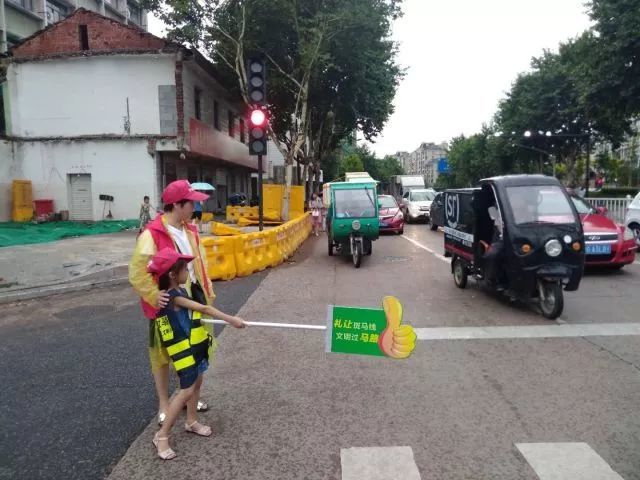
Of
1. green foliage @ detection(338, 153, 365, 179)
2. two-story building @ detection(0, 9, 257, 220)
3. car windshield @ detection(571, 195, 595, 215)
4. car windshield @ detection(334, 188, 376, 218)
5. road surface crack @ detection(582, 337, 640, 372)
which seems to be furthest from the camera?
green foliage @ detection(338, 153, 365, 179)

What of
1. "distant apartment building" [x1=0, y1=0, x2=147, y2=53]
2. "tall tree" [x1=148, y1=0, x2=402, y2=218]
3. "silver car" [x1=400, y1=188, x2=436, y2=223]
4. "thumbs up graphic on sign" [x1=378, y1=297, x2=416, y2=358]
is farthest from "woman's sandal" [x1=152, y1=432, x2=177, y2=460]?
"distant apartment building" [x1=0, y1=0, x2=147, y2=53]

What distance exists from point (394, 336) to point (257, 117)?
Result: 8.88 meters

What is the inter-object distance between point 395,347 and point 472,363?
6.19 feet

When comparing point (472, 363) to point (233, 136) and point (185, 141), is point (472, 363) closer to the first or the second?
point (185, 141)

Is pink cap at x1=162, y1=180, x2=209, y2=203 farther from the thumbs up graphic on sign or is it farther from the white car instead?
the white car

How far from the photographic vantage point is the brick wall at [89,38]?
2091 centimetres

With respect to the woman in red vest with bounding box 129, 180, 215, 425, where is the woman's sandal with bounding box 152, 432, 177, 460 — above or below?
below

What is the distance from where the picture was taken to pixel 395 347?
339 centimetres

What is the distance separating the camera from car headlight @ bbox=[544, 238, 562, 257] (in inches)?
258

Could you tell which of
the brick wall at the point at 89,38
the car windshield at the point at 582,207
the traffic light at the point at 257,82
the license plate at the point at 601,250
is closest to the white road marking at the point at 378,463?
the license plate at the point at 601,250

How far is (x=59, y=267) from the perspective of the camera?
34.3ft

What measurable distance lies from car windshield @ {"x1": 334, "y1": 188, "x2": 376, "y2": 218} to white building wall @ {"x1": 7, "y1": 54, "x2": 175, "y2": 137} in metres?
11.6

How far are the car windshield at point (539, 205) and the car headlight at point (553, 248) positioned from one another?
1.36 ft

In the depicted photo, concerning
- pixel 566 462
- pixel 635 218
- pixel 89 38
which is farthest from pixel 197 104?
pixel 566 462
